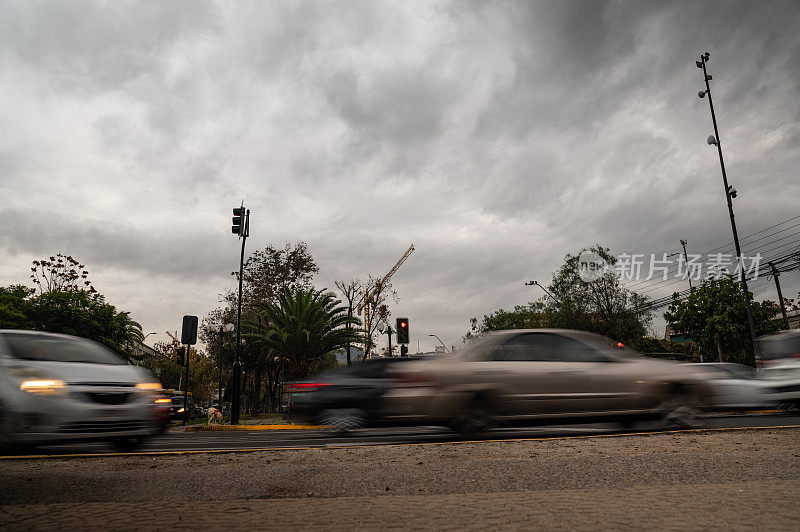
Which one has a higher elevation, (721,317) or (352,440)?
(721,317)

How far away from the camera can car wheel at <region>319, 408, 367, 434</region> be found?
340 inches

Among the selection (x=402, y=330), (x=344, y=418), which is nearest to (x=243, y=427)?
(x=344, y=418)

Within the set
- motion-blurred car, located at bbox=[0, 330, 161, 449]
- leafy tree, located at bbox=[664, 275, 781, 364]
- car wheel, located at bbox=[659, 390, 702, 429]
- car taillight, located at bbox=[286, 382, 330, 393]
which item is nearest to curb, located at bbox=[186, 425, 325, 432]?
car taillight, located at bbox=[286, 382, 330, 393]

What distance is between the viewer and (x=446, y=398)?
23.9 ft

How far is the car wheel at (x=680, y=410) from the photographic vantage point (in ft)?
26.0

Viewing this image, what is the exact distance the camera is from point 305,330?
27.1 m

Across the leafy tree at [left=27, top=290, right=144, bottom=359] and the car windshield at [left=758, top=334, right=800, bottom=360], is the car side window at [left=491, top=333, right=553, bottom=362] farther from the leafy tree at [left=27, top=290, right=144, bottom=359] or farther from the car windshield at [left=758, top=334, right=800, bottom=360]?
the leafy tree at [left=27, top=290, right=144, bottom=359]

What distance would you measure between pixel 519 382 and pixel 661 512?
441 cm

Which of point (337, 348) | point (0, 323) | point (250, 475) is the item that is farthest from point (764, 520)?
point (0, 323)

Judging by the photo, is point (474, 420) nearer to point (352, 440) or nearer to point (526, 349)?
point (526, 349)

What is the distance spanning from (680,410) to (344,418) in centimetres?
508

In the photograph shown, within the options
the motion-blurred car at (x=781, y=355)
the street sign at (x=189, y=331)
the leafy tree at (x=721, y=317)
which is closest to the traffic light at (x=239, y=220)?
the street sign at (x=189, y=331)

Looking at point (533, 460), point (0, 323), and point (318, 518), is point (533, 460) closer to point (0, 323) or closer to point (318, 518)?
point (318, 518)

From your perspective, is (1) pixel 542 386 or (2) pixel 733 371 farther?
(2) pixel 733 371
